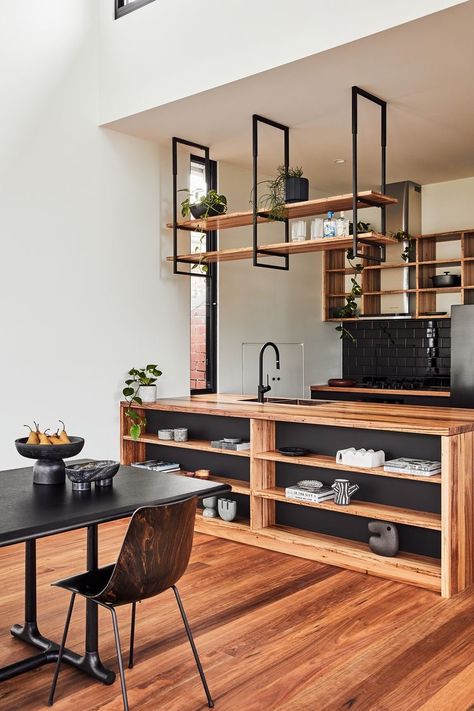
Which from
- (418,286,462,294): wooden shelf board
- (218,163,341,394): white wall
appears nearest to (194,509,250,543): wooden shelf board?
(218,163,341,394): white wall

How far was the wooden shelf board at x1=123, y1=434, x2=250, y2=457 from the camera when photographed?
4492 mm

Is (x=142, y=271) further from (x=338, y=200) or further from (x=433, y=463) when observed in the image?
(x=433, y=463)

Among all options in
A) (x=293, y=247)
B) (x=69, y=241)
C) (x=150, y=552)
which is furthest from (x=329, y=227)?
(x=150, y=552)

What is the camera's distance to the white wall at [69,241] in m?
4.52

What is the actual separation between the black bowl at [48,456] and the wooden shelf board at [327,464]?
169cm

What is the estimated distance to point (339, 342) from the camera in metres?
7.54

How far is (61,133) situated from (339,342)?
12.8 ft

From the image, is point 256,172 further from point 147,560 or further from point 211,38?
point 147,560

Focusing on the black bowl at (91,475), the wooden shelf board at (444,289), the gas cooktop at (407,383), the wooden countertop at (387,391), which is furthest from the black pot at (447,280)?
the black bowl at (91,475)

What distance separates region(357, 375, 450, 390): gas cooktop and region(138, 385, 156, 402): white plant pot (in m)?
2.49

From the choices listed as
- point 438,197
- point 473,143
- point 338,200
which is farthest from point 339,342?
point 338,200

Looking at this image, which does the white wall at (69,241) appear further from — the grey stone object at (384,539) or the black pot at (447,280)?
the black pot at (447,280)

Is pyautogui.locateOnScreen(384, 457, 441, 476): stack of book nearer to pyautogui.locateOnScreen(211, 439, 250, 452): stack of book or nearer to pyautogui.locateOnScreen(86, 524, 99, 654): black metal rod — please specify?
pyautogui.locateOnScreen(211, 439, 250, 452): stack of book

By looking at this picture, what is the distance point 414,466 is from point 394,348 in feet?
12.1
